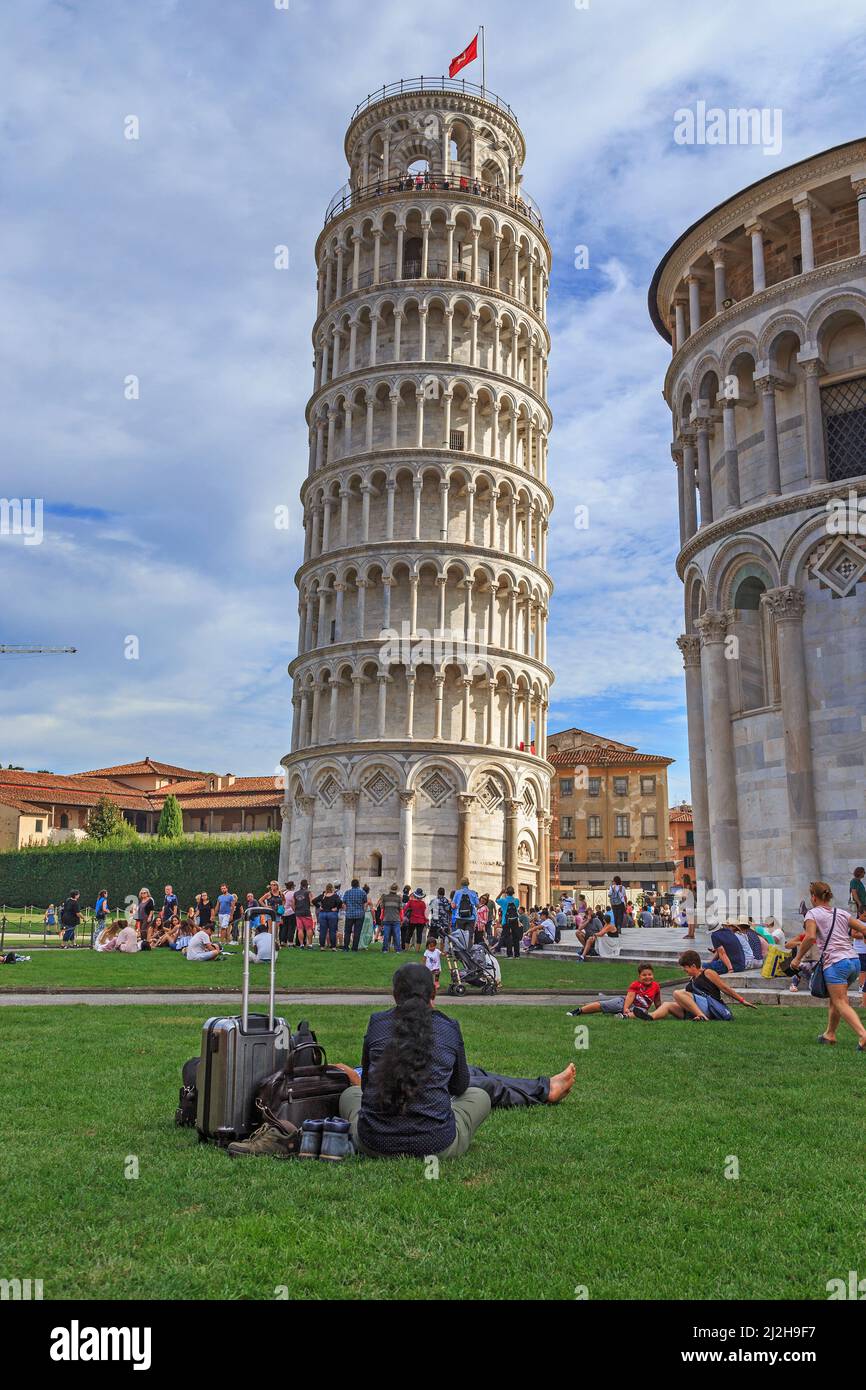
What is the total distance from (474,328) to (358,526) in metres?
13.1

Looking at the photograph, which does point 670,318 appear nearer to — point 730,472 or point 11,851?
point 730,472

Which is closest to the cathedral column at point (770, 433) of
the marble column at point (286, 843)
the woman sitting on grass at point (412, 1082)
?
the woman sitting on grass at point (412, 1082)

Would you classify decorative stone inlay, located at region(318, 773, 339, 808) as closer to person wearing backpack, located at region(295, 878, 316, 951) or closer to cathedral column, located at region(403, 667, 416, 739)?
cathedral column, located at region(403, 667, 416, 739)

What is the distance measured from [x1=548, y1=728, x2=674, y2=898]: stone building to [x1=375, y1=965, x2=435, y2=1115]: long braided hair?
307 feet

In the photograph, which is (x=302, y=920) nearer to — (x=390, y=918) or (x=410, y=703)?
(x=390, y=918)

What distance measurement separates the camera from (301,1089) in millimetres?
7676

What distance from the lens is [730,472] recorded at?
3033cm

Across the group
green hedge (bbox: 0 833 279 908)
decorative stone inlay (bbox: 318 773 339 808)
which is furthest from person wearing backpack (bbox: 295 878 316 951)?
green hedge (bbox: 0 833 279 908)

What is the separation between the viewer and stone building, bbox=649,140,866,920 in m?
26.7

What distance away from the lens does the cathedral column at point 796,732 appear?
26234mm

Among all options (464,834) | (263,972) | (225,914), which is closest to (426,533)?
(464,834)

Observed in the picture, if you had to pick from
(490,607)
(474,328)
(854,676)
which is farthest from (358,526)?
(854,676)

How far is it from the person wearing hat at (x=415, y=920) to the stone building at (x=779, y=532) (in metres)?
7.93
